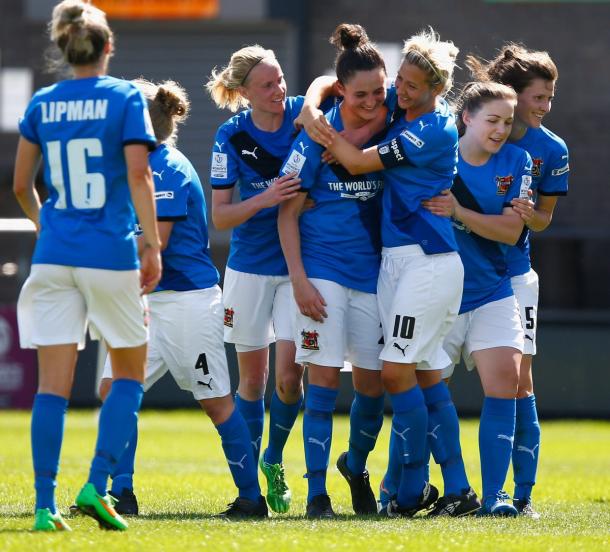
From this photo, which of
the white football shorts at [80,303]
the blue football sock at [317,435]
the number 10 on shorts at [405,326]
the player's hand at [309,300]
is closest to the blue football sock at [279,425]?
the blue football sock at [317,435]

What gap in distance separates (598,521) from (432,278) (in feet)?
4.72

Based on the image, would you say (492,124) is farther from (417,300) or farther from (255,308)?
(255,308)

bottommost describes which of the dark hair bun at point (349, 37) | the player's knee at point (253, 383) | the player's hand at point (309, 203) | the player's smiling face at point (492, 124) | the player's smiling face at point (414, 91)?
the player's knee at point (253, 383)

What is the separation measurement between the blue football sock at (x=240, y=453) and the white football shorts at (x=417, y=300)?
2.57ft

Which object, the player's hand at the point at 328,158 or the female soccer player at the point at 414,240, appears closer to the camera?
the female soccer player at the point at 414,240

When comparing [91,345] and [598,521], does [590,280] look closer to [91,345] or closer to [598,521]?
[91,345]

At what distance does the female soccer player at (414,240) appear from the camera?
19.2ft

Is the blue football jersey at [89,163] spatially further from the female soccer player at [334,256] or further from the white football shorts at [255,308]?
the white football shorts at [255,308]

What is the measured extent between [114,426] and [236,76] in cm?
209

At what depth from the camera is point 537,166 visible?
6.62 m

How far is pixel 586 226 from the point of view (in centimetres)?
1972

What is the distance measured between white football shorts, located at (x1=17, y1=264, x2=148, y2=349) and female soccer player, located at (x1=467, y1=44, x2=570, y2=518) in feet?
7.79

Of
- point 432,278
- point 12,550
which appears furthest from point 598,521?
point 12,550

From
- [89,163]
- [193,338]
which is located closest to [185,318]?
[193,338]
